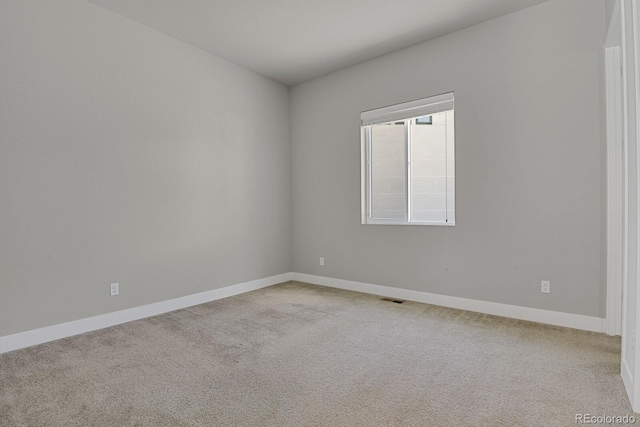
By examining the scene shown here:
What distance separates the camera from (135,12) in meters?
3.20

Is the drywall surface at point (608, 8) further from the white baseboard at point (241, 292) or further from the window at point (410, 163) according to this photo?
the white baseboard at point (241, 292)

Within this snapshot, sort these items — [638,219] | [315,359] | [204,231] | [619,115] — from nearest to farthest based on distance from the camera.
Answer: [638,219], [315,359], [619,115], [204,231]

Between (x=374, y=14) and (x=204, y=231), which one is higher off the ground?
(x=374, y=14)

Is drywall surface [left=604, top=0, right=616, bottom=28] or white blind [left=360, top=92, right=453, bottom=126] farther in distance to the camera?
white blind [left=360, top=92, right=453, bottom=126]

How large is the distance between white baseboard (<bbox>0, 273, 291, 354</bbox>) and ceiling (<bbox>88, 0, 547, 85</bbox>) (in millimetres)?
2828

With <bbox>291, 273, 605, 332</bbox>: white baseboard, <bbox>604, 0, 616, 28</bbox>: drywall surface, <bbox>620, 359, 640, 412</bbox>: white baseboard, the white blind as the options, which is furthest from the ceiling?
<bbox>620, 359, 640, 412</bbox>: white baseboard

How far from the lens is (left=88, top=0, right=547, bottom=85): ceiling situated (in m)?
3.07

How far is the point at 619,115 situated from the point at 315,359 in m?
3.04

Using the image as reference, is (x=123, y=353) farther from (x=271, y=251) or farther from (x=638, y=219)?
(x=638, y=219)

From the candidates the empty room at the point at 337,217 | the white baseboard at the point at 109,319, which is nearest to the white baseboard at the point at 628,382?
the empty room at the point at 337,217

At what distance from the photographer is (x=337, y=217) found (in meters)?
4.65

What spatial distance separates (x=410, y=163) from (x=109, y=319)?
11.6 ft

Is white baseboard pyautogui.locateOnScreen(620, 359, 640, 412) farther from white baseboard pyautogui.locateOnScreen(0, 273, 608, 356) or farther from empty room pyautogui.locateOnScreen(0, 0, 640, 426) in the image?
white baseboard pyautogui.locateOnScreen(0, 273, 608, 356)

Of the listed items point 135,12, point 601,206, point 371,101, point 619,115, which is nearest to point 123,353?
point 135,12
